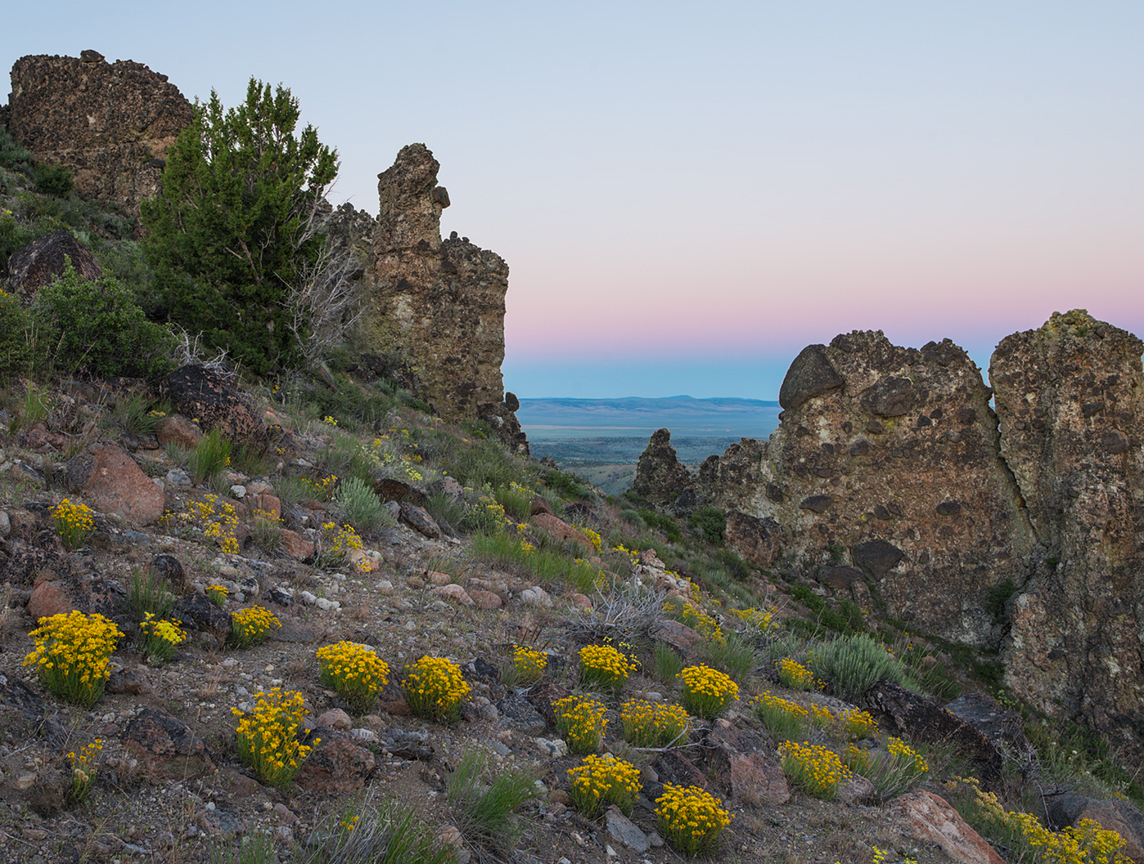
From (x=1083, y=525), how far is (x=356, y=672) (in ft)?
43.5

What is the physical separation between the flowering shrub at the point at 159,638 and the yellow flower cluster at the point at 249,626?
0.31 meters

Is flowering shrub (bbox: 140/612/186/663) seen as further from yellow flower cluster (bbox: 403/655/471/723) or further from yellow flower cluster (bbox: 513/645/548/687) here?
yellow flower cluster (bbox: 513/645/548/687)

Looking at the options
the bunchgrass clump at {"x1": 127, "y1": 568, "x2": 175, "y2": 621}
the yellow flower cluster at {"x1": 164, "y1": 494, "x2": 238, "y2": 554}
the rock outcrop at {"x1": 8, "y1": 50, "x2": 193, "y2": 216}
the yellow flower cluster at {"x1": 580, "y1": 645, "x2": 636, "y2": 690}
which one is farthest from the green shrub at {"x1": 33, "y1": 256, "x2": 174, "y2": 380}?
the rock outcrop at {"x1": 8, "y1": 50, "x2": 193, "y2": 216}

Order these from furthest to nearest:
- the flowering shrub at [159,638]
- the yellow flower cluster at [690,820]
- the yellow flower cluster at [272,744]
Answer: the flowering shrub at [159,638] → the yellow flower cluster at [690,820] → the yellow flower cluster at [272,744]

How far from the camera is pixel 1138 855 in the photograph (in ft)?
14.9

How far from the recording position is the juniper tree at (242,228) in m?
12.0

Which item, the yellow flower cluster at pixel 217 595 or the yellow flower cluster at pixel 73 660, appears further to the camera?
the yellow flower cluster at pixel 217 595

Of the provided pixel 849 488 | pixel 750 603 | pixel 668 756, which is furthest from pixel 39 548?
pixel 849 488

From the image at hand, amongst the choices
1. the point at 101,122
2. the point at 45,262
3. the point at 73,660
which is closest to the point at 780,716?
the point at 73,660

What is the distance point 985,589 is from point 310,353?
14625mm

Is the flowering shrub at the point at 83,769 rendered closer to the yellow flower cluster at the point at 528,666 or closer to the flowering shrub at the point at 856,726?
the yellow flower cluster at the point at 528,666

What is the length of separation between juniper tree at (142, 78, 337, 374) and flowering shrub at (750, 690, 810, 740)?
35.1 feet

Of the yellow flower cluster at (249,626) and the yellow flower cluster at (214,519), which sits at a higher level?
the yellow flower cluster at (214,519)

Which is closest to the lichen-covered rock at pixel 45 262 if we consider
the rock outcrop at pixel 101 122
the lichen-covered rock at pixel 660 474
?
the rock outcrop at pixel 101 122
